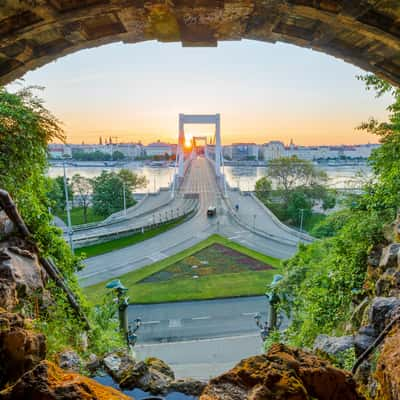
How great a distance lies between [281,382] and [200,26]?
1.98m

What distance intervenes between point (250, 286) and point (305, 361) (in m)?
8.28

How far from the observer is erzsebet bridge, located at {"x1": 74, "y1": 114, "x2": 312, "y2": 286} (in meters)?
12.0

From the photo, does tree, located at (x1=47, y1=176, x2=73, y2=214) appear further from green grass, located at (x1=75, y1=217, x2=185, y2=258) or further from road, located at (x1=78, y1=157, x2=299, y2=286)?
road, located at (x1=78, y1=157, x2=299, y2=286)

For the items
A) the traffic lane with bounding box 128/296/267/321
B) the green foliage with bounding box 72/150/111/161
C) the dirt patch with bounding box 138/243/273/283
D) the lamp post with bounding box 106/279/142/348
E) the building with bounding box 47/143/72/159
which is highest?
the green foliage with bounding box 72/150/111/161

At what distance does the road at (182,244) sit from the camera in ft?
36.4

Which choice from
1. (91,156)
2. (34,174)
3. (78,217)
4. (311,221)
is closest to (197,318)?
(34,174)

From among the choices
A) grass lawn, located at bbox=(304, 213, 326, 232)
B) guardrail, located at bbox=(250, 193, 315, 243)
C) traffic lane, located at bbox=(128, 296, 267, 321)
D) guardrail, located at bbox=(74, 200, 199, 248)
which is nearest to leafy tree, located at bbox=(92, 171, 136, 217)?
guardrail, located at bbox=(74, 200, 199, 248)

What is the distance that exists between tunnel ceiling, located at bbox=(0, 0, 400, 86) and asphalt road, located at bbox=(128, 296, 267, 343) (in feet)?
22.3

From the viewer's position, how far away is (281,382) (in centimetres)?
123

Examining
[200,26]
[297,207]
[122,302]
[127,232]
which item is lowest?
[127,232]

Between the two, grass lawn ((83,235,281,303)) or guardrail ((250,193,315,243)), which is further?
guardrail ((250,193,315,243))

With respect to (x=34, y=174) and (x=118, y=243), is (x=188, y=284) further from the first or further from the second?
(x=34, y=174)

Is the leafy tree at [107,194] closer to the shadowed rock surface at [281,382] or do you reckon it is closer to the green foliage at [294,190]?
the green foliage at [294,190]

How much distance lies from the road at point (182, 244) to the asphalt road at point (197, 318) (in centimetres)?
318
